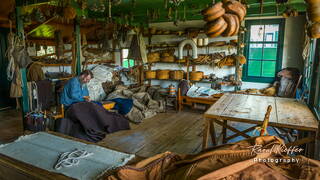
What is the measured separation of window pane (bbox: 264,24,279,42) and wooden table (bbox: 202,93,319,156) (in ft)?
11.4

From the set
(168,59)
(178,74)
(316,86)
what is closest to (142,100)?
(178,74)

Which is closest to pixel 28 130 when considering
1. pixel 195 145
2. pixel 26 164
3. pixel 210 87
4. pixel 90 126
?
pixel 90 126

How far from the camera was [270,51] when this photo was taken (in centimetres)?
703

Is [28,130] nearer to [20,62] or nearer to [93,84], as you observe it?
[20,62]

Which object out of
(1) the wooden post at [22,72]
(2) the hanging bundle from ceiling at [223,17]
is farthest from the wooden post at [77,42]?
(2) the hanging bundle from ceiling at [223,17]

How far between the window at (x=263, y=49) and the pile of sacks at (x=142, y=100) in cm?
295

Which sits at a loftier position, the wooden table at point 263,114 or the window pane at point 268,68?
the window pane at point 268,68

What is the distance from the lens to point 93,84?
6957mm

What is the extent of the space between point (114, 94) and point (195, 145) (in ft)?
10.8

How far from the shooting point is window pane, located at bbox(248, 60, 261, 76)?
723 centimetres

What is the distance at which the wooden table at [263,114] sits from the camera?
8.88ft

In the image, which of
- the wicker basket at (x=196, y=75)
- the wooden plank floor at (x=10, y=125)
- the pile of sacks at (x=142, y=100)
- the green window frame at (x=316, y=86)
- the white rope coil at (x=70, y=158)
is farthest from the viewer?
the wicker basket at (x=196, y=75)

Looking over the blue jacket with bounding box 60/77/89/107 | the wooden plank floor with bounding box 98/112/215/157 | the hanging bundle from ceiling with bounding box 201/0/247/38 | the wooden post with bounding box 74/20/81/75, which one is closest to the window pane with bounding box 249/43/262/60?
the wooden plank floor with bounding box 98/112/215/157

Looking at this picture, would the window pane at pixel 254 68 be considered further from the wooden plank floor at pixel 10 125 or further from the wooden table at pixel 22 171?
the wooden plank floor at pixel 10 125
